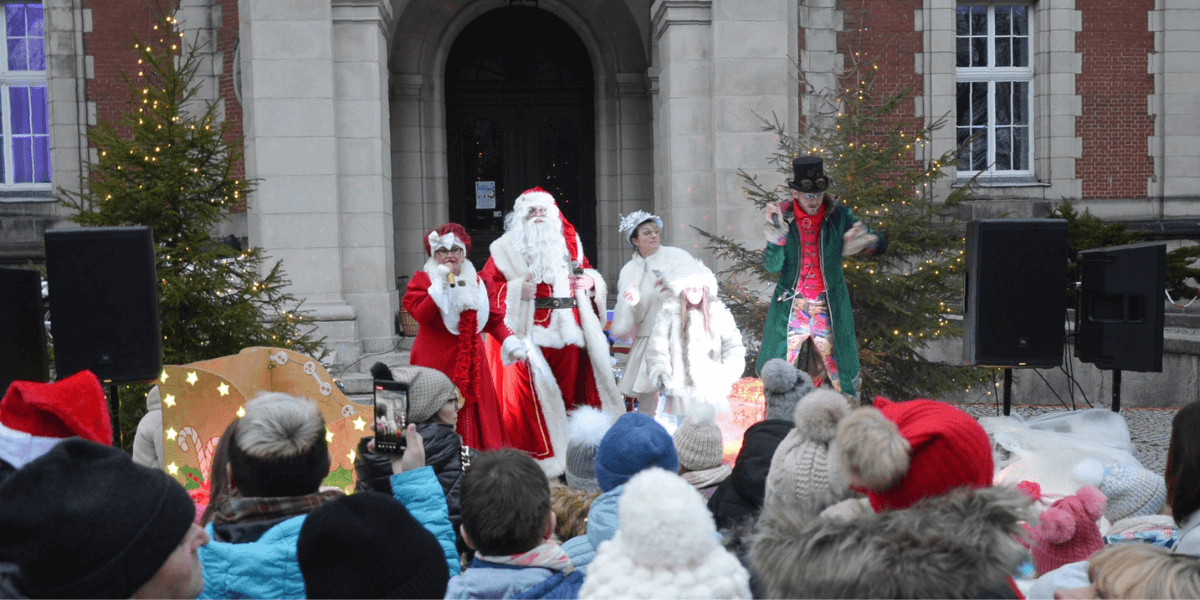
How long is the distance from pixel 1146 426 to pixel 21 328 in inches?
307

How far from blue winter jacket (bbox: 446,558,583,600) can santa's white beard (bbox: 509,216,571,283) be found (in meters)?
3.96

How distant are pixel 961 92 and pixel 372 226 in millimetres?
8325


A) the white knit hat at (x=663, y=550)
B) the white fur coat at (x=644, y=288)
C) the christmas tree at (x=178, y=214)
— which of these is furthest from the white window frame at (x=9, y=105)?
the white knit hat at (x=663, y=550)

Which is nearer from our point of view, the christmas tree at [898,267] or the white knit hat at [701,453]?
the white knit hat at [701,453]

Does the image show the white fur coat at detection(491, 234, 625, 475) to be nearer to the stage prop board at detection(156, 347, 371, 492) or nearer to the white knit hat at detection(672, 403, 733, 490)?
the stage prop board at detection(156, 347, 371, 492)

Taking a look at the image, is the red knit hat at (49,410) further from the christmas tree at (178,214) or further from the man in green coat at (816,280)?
the man in green coat at (816,280)

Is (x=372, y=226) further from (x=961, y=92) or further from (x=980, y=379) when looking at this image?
(x=961, y=92)

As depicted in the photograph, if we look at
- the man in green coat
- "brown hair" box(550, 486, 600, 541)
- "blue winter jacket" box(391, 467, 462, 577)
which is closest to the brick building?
the man in green coat

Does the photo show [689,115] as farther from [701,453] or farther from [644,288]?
[701,453]

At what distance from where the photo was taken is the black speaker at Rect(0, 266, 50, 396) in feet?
13.1

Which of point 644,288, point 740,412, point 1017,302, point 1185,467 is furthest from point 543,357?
point 1185,467

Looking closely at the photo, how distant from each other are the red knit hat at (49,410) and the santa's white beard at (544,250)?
382cm

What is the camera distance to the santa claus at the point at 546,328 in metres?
6.16

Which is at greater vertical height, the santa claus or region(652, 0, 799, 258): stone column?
region(652, 0, 799, 258): stone column
